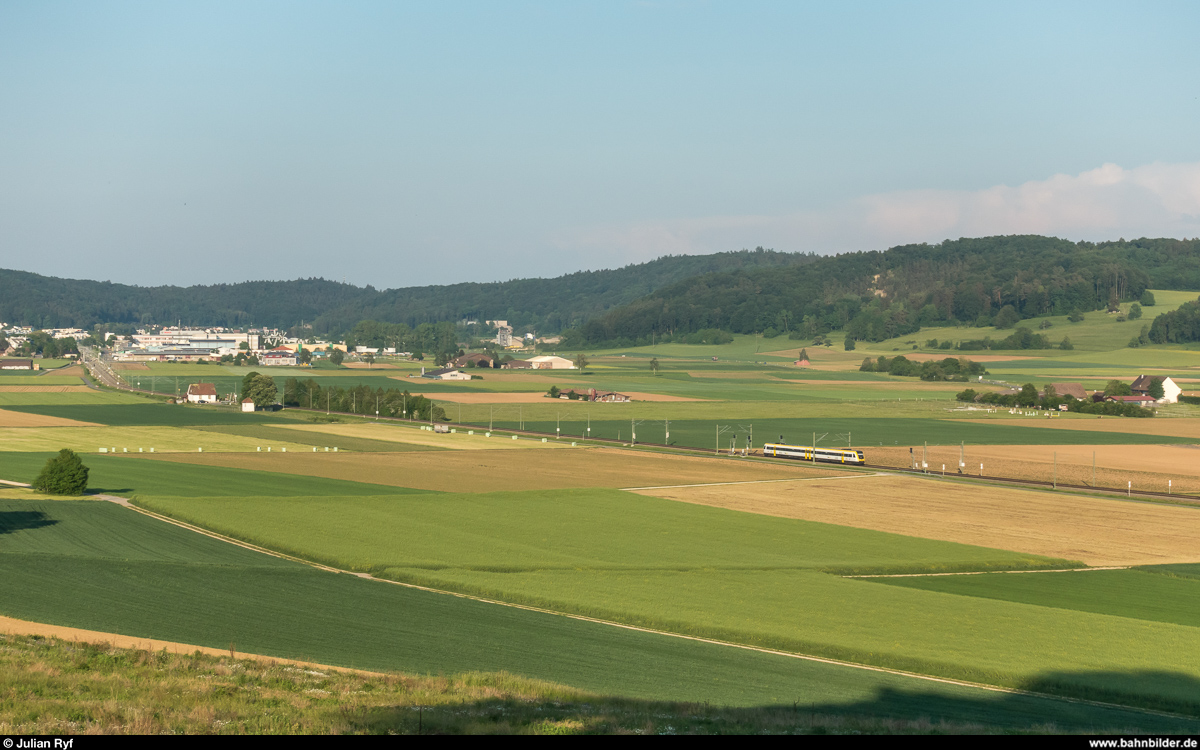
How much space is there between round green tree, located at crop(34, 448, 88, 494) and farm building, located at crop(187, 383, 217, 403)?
3260 inches

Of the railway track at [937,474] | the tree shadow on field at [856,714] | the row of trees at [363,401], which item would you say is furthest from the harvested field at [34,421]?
the tree shadow on field at [856,714]

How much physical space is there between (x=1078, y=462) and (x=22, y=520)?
70.5 metres

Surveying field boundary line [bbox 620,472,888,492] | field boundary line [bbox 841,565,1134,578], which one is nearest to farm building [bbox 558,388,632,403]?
field boundary line [bbox 620,472,888,492]

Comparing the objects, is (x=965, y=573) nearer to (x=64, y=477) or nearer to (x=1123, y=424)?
(x=64, y=477)

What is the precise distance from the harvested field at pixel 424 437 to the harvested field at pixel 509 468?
5.49m

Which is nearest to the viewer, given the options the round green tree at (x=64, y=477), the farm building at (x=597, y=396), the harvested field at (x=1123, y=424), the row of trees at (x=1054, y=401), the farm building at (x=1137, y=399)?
the round green tree at (x=64, y=477)

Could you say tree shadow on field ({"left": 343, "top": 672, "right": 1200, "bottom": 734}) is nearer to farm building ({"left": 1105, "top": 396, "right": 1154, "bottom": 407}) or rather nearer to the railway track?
the railway track

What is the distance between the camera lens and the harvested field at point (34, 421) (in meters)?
102

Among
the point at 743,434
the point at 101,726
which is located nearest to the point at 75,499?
the point at 101,726

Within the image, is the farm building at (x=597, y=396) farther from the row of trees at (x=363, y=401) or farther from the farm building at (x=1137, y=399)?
the farm building at (x=1137, y=399)

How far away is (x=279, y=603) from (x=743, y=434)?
246ft

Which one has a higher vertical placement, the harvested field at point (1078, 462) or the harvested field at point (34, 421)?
the harvested field at point (34, 421)
